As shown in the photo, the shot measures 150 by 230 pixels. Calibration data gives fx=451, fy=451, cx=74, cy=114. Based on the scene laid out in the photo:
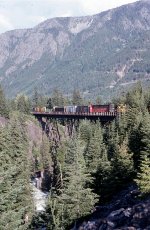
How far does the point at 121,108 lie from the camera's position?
345 ft

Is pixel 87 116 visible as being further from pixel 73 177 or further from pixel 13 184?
pixel 13 184

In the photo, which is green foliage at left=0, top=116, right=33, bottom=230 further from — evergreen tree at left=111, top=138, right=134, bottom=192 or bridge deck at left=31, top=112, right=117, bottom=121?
bridge deck at left=31, top=112, right=117, bottom=121

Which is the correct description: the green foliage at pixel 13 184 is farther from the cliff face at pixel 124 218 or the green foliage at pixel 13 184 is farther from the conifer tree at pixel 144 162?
the conifer tree at pixel 144 162

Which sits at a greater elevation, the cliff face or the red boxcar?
the red boxcar

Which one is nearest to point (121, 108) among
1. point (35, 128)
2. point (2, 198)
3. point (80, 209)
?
point (35, 128)

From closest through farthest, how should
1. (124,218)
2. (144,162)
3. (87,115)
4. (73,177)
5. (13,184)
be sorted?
(13,184), (124,218), (73,177), (144,162), (87,115)

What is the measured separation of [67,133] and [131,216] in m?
117

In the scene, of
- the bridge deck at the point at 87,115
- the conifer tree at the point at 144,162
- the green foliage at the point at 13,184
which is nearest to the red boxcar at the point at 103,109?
the bridge deck at the point at 87,115

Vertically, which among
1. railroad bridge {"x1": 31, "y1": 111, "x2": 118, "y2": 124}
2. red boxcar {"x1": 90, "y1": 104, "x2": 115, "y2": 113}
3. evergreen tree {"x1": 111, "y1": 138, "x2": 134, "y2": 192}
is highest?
red boxcar {"x1": 90, "y1": 104, "x2": 115, "y2": 113}

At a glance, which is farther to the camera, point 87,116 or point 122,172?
point 87,116

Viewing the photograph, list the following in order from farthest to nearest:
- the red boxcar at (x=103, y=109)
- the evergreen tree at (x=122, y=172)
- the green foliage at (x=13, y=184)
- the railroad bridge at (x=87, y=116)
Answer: the red boxcar at (x=103, y=109) → the railroad bridge at (x=87, y=116) → the evergreen tree at (x=122, y=172) → the green foliage at (x=13, y=184)

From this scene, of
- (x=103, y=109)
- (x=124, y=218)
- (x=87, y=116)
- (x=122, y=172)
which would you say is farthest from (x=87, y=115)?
(x=124, y=218)

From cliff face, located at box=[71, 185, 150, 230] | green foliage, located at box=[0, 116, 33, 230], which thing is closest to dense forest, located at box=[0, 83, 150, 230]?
green foliage, located at box=[0, 116, 33, 230]

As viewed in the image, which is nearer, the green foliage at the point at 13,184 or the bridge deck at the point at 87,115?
the green foliage at the point at 13,184
